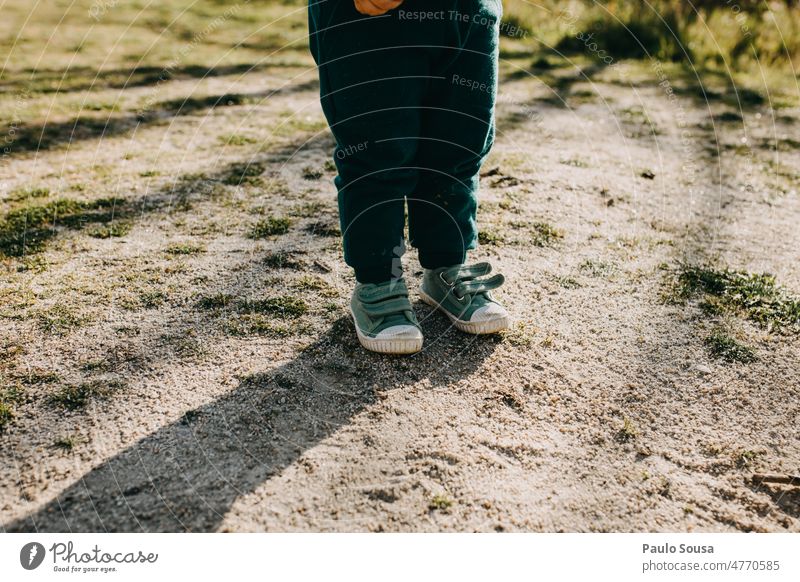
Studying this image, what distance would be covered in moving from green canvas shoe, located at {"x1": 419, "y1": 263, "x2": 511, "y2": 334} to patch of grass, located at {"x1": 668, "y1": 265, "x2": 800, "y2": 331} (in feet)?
2.41

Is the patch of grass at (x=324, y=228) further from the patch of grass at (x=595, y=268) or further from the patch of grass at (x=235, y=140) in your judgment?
the patch of grass at (x=235, y=140)

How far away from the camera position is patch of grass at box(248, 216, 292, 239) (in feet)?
9.27

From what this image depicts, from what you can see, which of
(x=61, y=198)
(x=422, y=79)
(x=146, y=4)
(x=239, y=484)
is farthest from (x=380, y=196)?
(x=146, y=4)

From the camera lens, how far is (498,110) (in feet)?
14.7

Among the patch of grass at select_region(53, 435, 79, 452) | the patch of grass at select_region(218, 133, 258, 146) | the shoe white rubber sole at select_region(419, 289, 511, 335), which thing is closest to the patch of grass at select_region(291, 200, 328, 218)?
the patch of grass at select_region(218, 133, 258, 146)

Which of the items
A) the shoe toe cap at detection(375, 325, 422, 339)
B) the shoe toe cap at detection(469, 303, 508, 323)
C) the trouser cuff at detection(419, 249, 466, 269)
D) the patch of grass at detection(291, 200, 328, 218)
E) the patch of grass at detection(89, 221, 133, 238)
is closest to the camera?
the shoe toe cap at detection(375, 325, 422, 339)

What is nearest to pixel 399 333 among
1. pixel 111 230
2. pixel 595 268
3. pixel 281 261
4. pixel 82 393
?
pixel 281 261

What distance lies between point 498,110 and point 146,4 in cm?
472

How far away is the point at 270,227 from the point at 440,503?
1.64 m

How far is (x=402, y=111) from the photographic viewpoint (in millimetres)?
1916

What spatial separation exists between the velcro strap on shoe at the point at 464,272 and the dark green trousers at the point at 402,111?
4.4 inches

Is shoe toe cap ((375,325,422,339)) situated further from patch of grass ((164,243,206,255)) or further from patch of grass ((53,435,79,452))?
patch of grass ((164,243,206,255))

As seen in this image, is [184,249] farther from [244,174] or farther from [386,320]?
[386,320]

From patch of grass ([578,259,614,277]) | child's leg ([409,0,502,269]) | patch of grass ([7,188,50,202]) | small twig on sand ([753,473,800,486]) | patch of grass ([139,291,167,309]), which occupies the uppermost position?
child's leg ([409,0,502,269])
